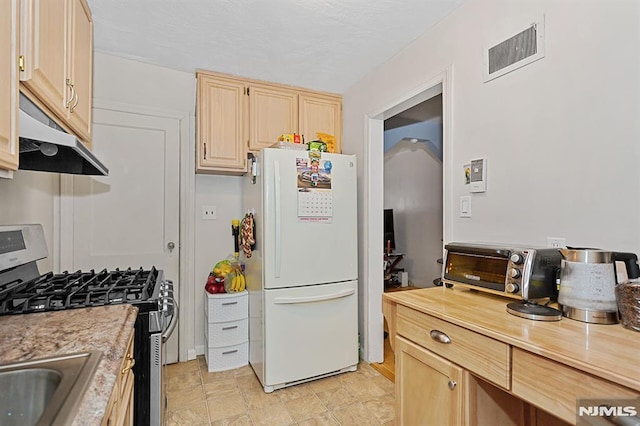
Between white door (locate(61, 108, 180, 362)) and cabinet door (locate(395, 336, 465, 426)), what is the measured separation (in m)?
2.06

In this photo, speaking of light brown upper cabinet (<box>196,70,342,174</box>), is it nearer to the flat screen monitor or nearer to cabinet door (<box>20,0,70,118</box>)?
cabinet door (<box>20,0,70,118</box>)

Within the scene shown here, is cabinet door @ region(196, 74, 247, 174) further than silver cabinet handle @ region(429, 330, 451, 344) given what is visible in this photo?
Yes

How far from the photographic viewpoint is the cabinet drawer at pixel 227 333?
8.50 ft

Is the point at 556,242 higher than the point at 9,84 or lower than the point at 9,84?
lower

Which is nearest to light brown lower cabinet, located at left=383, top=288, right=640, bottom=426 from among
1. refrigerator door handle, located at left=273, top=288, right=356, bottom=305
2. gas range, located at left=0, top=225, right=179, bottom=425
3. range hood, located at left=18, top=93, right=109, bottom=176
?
refrigerator door handle, located at left=273, top=288, right=356, bottom=305

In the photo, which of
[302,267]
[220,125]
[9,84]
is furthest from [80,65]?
[302,267]

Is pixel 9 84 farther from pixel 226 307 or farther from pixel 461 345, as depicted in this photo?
pixel 226 307

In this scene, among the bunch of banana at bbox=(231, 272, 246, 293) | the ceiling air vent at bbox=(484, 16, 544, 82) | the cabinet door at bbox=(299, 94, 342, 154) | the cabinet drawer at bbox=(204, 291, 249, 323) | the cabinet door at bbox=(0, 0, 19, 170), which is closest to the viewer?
the cabinet door at bbox=(0, 0, 19, 170)

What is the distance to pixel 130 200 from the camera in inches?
104

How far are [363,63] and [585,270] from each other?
2099 millimetres

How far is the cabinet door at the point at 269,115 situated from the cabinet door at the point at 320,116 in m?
0.08

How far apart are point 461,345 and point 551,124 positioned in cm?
103

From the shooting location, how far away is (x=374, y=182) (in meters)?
2.75

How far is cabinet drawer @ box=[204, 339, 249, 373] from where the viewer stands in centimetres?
259
